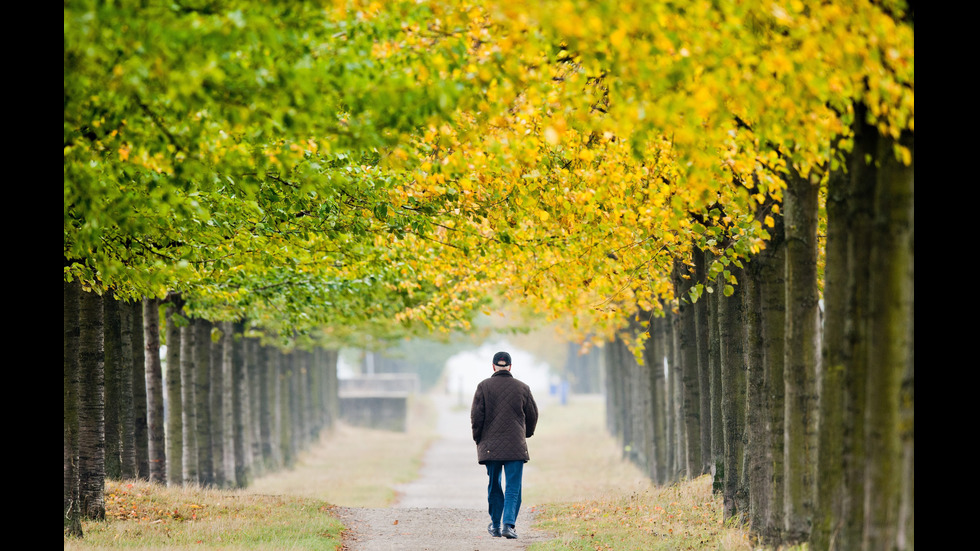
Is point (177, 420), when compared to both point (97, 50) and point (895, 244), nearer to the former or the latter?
point (97, 50)

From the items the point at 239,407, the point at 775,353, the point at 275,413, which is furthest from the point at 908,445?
the point at 275,413

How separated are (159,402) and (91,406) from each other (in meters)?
6.16

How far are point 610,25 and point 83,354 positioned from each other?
8.35m

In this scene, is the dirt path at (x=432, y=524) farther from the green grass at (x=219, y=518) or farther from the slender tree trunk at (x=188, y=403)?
the slender tree trunk at (x=188, y=403)

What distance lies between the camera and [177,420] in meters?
19.3

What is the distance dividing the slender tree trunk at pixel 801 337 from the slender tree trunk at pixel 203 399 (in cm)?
1464

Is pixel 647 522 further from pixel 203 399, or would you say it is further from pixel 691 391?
pixel 203 399

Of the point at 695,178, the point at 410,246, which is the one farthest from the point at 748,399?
the point at 410,246

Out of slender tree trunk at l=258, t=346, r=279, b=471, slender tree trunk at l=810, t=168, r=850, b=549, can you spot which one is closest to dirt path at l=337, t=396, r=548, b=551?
slender tree trunk at l=810, t=168, r=850, b=549

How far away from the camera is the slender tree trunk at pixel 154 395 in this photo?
1762 cm

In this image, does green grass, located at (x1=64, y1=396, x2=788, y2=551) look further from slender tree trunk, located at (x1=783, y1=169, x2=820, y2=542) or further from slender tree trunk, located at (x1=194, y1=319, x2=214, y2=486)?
slender tree trunk, located at (x1=194, y1=319, x2=214, y2=486)

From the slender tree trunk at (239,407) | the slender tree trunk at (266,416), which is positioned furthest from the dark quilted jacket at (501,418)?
the slender tree trunk at (266,416)

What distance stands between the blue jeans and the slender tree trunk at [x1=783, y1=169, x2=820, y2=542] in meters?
3.68

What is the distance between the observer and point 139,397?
16.8m
